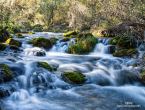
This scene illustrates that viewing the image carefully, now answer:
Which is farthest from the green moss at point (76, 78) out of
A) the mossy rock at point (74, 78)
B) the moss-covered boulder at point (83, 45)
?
the moss-covered boulder at point (83, 45)

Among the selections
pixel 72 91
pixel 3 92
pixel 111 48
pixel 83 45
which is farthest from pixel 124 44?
pixel 3 92

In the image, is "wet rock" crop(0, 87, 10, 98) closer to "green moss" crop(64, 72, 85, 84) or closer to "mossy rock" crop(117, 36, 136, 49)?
"green moss" crop(64, 72, 85, 84)

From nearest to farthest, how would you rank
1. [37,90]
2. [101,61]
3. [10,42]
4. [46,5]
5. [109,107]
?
1. [109,107]
2. [37,90]
3. [101,61]
4. [10,42]
5. [46,5]

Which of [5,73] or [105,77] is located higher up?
[5,73]

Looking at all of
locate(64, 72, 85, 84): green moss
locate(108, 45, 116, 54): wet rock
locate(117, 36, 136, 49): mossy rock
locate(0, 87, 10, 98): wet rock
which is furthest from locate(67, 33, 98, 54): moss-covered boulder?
locate(0, 87, 10, 98): wet rock

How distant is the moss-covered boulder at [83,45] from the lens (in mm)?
11086

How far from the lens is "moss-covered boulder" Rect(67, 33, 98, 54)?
11086 millimetres

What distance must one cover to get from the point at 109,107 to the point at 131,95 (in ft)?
4.64

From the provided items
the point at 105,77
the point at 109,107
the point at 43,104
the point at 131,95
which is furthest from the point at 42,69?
the point at 131,95

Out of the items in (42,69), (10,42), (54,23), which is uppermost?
(54,23)

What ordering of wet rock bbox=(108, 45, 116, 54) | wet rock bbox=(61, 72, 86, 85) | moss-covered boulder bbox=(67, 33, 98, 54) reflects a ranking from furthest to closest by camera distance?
wet rock bbox=(108, 45, 116, 54), moss-covered boulder bbox=(67, 33, 98, 54), wet rock bbox=(61, 72, 86, 85)

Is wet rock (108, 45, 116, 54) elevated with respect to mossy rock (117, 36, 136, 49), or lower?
lower

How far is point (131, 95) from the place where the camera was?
4965 mm

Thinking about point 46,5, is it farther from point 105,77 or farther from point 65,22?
point 105,77
